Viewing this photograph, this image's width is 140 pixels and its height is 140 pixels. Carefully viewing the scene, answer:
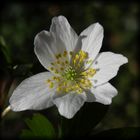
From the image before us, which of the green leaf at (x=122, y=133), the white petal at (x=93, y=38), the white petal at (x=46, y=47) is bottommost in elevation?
the green leaf at (x=122, y=133)

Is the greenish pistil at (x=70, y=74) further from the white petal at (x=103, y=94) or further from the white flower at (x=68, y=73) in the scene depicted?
the white petal at (x=103, y=94)

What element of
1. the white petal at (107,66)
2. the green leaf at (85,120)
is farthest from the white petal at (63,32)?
the green leaf at (85,120)

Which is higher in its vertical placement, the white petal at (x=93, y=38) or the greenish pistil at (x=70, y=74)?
the white petal at (x=93, y=38)

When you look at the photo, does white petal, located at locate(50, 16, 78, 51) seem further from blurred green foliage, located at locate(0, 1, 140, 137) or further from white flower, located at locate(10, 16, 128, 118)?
blurred green foliage, located at locate(0, 1, 140, 137)

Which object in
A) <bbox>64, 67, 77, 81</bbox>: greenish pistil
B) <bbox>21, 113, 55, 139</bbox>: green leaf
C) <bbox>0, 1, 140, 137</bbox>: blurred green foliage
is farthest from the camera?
<bbox>0, 1, 140, 137</bbox>: blurred green foliage

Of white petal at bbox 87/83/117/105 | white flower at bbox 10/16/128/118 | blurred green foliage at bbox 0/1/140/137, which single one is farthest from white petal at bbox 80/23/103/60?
blurred green foliage at bbox 0/1/140/137

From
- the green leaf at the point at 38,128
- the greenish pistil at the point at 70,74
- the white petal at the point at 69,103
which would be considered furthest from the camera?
the greenish pistil at the point at 70,74

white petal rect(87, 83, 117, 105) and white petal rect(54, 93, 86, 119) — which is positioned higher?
white petal rect(54, 93, 86, 119)

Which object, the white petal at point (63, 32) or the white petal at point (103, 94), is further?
the white petal at point (63, 32)
